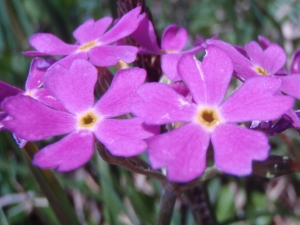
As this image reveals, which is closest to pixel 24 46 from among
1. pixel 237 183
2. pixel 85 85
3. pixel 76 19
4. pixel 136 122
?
pixel 76 19

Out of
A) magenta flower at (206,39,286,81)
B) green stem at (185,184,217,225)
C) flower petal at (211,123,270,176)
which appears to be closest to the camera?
flower petal at (211,123,270,176)

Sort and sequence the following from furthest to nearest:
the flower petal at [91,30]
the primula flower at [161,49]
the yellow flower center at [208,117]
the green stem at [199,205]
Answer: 1. the green stem at [199,205]
2. the flower petal at [91,30]
3. the primula flower at [161,49]
4. the yellow flower center at [208,117]

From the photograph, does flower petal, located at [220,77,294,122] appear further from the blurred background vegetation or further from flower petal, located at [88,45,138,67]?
the blurred background vegetation

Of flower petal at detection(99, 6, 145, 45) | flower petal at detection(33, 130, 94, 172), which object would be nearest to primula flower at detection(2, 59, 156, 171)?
flower petal at detection(33, 130, 94, 172)

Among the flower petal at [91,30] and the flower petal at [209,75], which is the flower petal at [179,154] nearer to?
the flower petal at [209,75]

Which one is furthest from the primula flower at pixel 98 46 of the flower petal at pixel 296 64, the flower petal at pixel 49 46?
the flower petal at pixel 296 64
